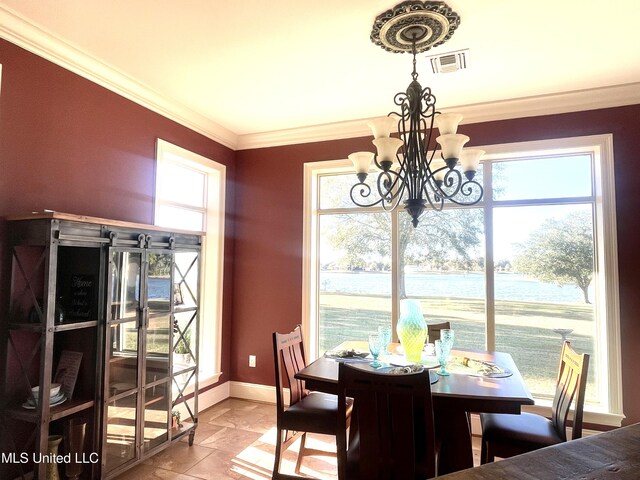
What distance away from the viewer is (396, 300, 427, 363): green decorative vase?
7.50ft

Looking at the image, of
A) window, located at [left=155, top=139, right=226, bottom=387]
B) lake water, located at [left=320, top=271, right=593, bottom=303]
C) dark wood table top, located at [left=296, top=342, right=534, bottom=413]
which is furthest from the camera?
window, located at [left=155, top=139, right=226, bottom=387]

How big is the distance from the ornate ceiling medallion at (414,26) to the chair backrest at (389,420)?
6.14 ft

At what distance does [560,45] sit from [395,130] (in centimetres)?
148

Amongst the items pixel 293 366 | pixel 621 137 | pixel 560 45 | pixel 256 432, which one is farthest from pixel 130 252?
pixel 621 137

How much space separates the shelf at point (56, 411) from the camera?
194cm

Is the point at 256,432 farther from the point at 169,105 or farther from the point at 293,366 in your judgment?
the point at 169,105

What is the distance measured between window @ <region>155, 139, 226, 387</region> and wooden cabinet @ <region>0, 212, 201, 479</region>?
984 mm

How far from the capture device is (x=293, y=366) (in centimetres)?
263

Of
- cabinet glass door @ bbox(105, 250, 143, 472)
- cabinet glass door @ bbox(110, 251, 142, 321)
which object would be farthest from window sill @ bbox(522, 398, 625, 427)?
cabinet glass door @ bbox(110, 251, 142, 321)

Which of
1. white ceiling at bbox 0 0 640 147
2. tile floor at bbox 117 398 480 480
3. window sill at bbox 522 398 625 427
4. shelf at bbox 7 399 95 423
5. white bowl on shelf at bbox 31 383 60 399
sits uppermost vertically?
white ceiling at bbox 0 0 640 147

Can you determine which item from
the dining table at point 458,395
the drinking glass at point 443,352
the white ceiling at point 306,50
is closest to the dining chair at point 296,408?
the dining table at point 458,395

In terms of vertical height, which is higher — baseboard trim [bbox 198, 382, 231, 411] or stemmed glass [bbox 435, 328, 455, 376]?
stemmed glass [bbox 435, 328, 455, 376]

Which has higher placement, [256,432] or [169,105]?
[169,105]

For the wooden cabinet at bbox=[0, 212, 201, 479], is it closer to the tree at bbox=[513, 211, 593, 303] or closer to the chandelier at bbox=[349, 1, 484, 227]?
the chandelier at bbox=[349, 1, 484, 227]
